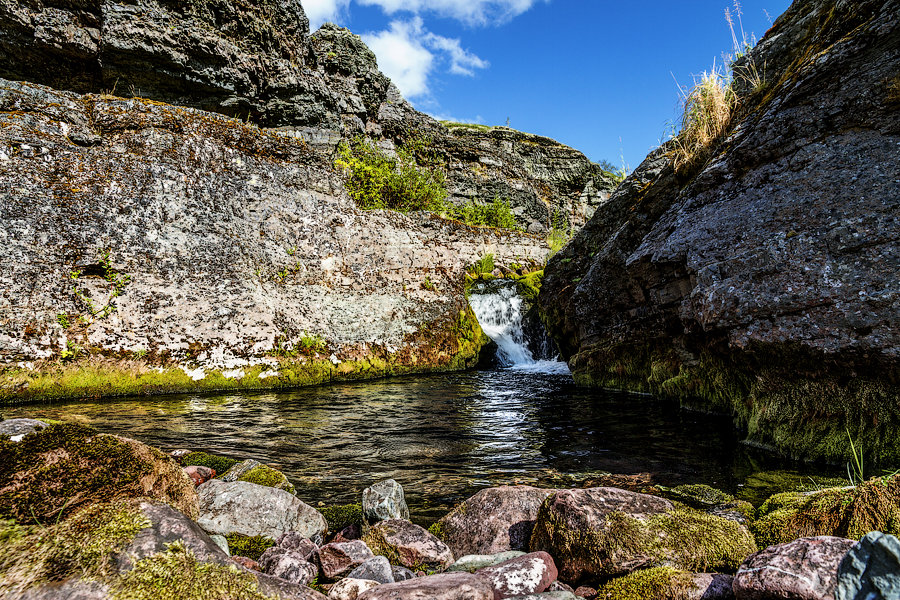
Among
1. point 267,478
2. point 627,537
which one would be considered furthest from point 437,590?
point 267,478

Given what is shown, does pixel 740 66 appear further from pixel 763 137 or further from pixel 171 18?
pixel 171 18

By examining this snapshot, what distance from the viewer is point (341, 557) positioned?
2674mm

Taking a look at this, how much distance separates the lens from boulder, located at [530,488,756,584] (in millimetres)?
2473

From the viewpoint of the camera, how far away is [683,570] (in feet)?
7.80

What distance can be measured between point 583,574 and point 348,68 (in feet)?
72.7

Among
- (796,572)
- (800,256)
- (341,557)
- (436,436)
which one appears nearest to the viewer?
(796,572)

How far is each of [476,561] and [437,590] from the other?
752 millimetres

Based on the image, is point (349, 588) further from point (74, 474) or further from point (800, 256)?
point (800, 256)

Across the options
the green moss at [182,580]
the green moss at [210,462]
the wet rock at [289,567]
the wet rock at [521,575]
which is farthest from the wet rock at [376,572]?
the green moss at [210,462]

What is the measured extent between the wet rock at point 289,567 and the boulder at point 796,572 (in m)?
2.14

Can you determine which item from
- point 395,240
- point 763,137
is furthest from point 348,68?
point 763,137

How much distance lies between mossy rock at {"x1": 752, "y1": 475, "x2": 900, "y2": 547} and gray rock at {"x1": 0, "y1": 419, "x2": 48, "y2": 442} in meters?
4.21

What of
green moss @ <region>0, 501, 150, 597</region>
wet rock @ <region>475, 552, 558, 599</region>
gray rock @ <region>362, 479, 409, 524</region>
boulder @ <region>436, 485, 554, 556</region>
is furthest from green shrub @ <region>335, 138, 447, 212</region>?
wet rock @ <region>475, 552, 558, 599</region>

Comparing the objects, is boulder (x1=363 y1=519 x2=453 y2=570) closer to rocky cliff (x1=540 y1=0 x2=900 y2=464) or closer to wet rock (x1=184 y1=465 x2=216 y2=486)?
wet rock (x1=184 y1=465 x2=216 y2=486)
